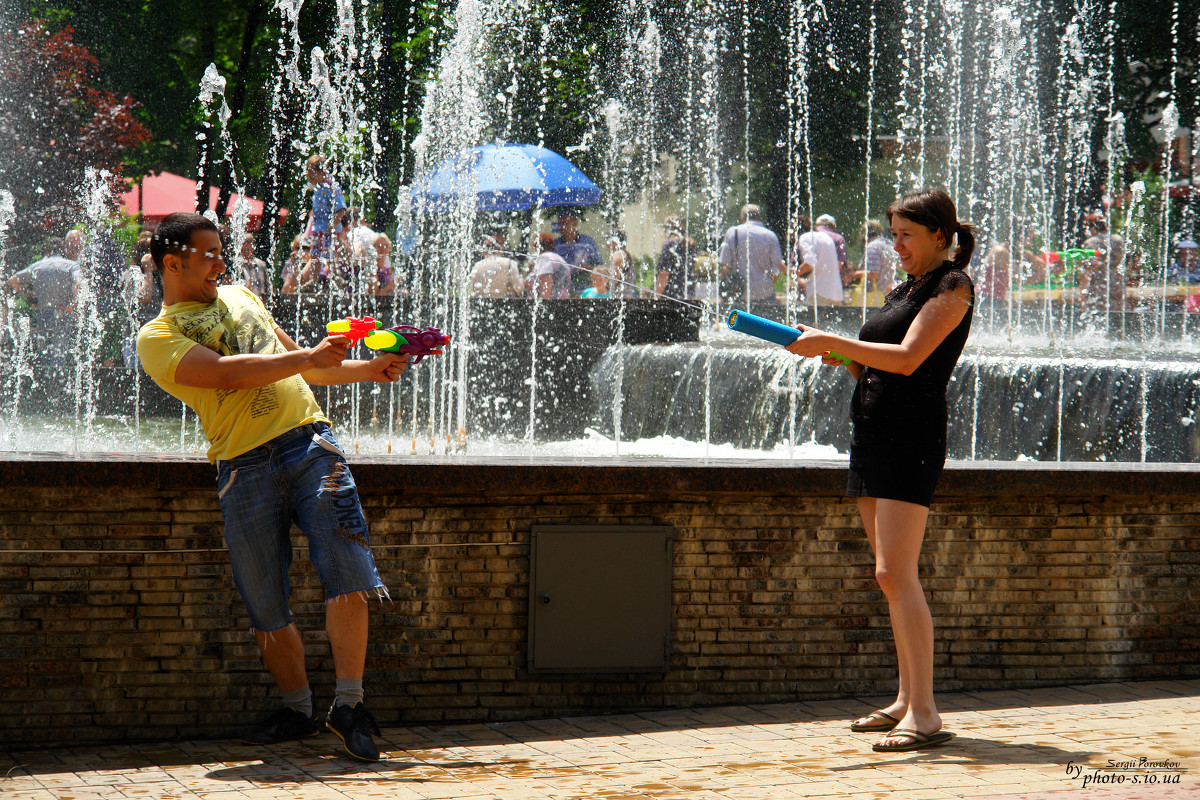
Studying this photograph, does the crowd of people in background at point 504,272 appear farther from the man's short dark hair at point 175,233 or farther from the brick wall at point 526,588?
the man's short dark hair at point 175,233

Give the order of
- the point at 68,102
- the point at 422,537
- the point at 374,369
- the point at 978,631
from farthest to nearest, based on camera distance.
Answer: the point at 68,102 < the point at 978,631 < the point at 422,537 < the point at 374,369

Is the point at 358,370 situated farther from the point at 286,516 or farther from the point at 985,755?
the point at 985,755

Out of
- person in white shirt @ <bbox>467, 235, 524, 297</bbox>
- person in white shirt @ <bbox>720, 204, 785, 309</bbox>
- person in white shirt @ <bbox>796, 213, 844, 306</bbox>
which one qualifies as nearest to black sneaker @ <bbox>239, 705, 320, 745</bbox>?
person in white shirt @ <bbox>467, 235, 524, 297</bbox>

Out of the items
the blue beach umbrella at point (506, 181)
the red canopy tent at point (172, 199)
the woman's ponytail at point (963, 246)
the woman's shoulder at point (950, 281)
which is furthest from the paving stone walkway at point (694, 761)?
the red canopy tent at point (172, 199)

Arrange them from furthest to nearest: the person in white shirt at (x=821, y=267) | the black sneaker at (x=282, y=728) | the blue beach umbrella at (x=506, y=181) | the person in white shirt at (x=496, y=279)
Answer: the person in white shirt at (x=821, y=267)
the blue beach umbrella at (x=506, y=181)
the person in white shirt at (x=496, y=279)
the black sneaker at (x=282, y=728)

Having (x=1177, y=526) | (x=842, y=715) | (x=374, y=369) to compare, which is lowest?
(x=842, y=715)

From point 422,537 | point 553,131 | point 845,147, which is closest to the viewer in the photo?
point 422,537

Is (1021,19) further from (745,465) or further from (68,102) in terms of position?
(745,465)

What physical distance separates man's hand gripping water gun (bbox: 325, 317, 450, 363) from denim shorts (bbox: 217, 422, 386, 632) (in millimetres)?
343

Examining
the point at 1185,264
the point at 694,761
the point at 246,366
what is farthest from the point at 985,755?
the point at 1185,264

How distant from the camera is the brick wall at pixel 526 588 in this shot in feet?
12.4

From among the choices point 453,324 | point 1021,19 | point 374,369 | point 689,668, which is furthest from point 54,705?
point 1021,19

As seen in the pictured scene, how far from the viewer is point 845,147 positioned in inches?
989

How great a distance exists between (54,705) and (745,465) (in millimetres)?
2403
